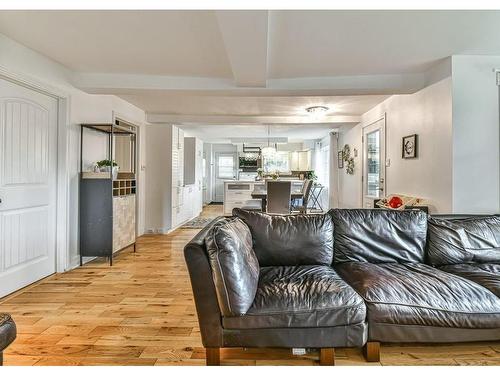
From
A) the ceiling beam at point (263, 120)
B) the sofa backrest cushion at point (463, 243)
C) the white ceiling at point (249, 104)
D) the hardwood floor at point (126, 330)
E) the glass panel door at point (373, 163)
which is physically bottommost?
the hardwood floor at point (126, 330)

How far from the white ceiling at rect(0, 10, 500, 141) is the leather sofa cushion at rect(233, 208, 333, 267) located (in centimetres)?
147

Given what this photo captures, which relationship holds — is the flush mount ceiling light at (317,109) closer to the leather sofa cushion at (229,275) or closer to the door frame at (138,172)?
the door frame at (138,172)

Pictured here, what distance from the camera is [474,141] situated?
3.29 m

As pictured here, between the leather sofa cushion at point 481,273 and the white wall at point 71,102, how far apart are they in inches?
152

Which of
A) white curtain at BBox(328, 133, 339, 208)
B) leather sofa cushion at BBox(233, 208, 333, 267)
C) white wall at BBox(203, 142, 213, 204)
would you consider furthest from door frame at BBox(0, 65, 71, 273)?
white wall at BBox(203, 142, 213, 204)

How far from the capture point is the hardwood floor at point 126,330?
1950 millimetres

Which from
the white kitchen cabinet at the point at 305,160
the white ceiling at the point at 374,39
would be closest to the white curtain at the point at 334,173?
the white kitchen cabinet at the point at 305,160

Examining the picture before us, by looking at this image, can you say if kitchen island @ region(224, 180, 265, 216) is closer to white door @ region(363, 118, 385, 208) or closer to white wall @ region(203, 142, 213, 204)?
white door @ region(363, 118, 385, 208)

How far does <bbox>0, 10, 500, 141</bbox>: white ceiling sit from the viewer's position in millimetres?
2498

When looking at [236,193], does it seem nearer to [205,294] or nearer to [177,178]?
[177,178]

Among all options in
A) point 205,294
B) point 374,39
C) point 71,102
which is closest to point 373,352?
point 205,294

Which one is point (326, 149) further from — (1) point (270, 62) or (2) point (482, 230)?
(2) point (482, 230)

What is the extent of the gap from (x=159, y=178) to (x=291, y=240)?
439cm

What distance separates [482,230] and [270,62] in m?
2.45
